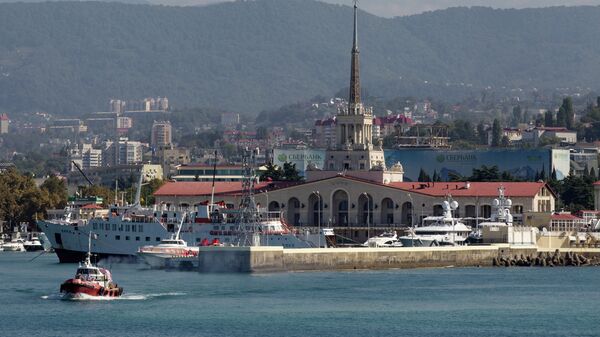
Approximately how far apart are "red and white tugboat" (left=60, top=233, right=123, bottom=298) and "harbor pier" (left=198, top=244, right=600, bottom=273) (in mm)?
13467

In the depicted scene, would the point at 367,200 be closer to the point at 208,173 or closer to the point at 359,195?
the point at 359,195

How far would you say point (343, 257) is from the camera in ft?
291

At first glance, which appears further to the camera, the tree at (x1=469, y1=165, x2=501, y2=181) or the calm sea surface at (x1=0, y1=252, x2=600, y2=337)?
the tree at (x1=469, y1=165, x2=501, y2=181)

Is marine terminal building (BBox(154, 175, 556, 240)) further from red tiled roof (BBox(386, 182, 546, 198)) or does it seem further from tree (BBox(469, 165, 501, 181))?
tree (BBox(469, 165, 501, 181))

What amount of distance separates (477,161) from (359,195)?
2006 inches

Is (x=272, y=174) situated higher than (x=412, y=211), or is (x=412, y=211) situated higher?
(x=272, y=174)

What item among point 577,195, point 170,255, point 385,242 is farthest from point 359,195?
point 170,255

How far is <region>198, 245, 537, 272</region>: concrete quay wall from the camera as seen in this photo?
8381cm

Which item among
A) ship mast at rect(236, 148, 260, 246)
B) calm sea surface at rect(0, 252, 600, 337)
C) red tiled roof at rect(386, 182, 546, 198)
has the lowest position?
calm sea surface at rect(0, 252, 600, 337)

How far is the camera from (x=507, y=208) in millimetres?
104562

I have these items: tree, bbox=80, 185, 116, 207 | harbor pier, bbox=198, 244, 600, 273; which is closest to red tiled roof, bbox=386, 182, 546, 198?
harbor pier, bbox=198, 244, 600, 273

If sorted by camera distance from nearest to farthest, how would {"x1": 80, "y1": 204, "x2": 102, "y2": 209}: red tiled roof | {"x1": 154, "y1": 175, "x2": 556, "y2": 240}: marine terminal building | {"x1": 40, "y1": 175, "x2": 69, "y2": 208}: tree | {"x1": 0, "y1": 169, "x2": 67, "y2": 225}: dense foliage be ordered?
{"x1": 154, "y1": 175, "x2": 556, "y2": 240}: marine terminal building
{"x1": 80, "y1": 204, "x2": 102, "y2": 209}: red tiled roof
{"x1": 0, "y1": 169, "x2": 67, "y2": 225}: dense foliage
{"x1": 40, "y1": 175, "x2": 69, "y2": 208}: tree

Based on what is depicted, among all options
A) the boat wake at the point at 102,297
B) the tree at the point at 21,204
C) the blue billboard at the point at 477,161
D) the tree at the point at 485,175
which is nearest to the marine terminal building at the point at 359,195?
the tree at the point at 485,175

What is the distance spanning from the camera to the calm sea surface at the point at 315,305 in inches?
2393
